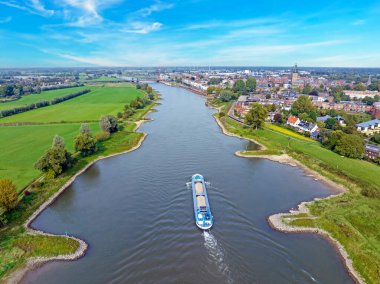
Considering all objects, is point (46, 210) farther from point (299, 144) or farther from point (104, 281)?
point (299, 144)

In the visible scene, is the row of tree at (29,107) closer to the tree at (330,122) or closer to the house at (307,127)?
the house at (307,127)

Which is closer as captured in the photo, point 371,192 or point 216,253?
point 216,253

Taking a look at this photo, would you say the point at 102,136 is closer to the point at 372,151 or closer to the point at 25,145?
the point at 25,145

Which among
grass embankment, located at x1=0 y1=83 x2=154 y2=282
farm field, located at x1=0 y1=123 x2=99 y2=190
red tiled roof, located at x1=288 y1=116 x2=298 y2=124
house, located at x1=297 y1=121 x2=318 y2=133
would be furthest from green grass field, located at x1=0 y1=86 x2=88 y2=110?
house, located at x1=297 y1=121 x2=318 y2=133

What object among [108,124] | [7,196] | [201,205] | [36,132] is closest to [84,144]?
[108,124]

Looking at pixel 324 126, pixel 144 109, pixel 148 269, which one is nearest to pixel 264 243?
pixel 148 269

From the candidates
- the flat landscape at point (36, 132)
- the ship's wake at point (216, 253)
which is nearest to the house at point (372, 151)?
the ship's wake at point (216, 253)
